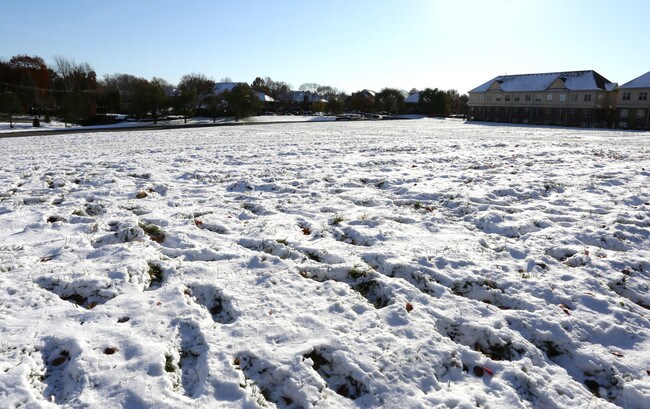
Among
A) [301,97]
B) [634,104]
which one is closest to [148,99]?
[634,104]

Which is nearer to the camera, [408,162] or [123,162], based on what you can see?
[123,162]

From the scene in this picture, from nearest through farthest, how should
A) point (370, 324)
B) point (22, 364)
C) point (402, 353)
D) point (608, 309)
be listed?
point (22, 364) < point (402, 353) < point (370, 324) < point (608, 309)

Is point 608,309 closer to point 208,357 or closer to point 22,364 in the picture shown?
point 208,357

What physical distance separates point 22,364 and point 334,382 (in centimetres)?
246

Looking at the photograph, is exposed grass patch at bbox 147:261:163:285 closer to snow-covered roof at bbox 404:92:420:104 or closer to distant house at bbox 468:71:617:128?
distant house at bbox 468:71:617:128

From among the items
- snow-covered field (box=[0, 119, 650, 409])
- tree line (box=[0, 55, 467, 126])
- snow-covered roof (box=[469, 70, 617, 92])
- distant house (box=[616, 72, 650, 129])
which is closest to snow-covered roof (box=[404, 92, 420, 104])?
tree line (box=[0, 55, 467, 126])

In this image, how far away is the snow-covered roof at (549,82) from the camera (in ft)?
186

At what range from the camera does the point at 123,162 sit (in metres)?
12.1

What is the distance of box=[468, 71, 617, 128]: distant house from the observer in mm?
56094

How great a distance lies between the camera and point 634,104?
51.6 metres

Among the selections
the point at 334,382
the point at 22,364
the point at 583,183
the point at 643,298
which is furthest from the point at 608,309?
the point at 583,183

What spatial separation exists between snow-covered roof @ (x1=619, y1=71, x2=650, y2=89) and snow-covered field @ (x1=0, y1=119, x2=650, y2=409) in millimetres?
55903

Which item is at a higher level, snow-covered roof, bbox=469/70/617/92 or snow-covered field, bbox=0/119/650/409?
snow-covered roof, bbox=469/70/617/92

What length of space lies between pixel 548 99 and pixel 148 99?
55.8 m
